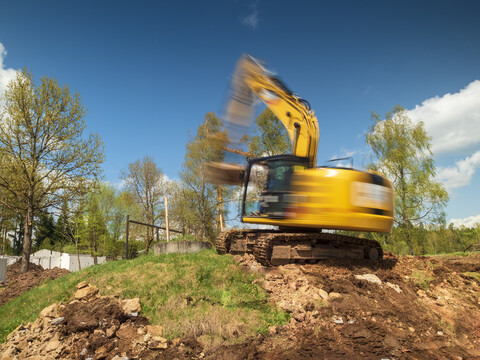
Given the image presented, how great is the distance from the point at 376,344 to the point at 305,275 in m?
2.26

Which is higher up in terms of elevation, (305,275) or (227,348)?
(305,275)

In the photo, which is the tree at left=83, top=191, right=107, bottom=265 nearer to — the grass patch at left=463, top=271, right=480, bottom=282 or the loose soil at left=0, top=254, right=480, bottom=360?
the loose soil at left=0, top=254, right=480, bottom=360

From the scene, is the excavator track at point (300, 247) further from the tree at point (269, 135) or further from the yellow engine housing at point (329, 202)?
the tree at point (269, 135)

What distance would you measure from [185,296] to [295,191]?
11.1 feet

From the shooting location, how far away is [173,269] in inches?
320

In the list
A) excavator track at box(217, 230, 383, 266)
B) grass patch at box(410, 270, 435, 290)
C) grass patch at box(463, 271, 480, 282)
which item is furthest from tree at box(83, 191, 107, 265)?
grass patch at box(463, 271, 480, 282)

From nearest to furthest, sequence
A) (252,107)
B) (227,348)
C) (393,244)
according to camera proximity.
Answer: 1. (227,348)
2. (252,107)
3. (393,244)

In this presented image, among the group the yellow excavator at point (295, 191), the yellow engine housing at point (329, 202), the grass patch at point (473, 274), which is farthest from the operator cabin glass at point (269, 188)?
the grass patch at point (473, 274)

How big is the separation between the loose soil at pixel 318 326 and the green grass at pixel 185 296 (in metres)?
0.29

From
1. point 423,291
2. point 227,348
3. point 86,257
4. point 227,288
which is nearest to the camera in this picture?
point 227,348

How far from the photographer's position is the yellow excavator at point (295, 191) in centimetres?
749

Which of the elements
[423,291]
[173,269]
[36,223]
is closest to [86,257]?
[36,223]

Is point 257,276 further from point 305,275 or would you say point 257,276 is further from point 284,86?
point 284,86

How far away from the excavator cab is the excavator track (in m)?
0.61
